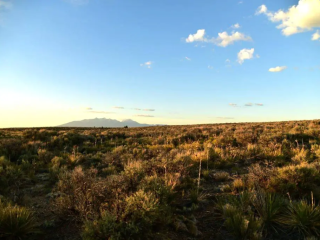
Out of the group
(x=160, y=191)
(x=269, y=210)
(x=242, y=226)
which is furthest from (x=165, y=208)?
(x=269, y=210)

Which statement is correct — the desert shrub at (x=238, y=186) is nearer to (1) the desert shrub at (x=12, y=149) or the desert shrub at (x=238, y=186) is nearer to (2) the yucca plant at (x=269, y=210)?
(2) the yucca plant at (x=269, y=210)

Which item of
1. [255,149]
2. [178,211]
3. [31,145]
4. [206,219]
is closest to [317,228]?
[206,219]

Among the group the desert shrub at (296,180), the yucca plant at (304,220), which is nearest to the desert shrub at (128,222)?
the yucca plant at (304,220)

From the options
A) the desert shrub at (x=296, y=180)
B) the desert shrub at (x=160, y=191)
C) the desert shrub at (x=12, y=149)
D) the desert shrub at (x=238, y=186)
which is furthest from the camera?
the desert shrub at (x=12, y=149)

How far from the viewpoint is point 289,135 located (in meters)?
15.3

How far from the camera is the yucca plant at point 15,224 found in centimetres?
376

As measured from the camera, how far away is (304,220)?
404 cm

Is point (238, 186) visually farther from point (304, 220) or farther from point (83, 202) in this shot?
point (83, 202)

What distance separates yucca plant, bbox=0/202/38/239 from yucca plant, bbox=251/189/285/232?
461cm

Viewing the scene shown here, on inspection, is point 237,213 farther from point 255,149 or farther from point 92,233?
point 255,149

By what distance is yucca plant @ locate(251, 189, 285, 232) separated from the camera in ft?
14.0

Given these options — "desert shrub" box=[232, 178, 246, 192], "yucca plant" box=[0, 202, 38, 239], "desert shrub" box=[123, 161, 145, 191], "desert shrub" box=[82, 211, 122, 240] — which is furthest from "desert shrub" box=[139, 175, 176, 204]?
"yucca plant" box=[0, 202, 38, 239]

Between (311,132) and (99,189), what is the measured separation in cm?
1727

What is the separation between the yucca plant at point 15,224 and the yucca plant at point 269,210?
4609 mm
